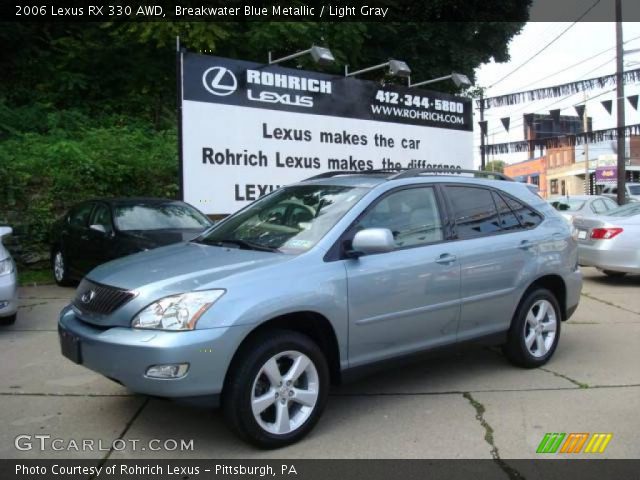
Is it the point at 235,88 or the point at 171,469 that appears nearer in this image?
the point at 171,469

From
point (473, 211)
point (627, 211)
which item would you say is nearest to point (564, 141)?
point (627, 211)

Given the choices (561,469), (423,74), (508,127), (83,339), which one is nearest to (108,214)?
(83,339)

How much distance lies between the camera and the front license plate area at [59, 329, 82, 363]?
3701 millimetres

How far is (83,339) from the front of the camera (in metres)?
3.65

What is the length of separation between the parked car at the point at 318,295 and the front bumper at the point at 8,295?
235 centimetres

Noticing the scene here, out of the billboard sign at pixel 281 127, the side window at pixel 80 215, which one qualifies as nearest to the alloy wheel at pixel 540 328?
the billboard sign at pixel 281 127

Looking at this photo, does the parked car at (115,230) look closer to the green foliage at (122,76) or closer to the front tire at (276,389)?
the green foliage at (122,76)

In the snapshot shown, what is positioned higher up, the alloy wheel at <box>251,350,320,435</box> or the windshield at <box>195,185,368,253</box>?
the windshield at <box>195,185,368,253</box>

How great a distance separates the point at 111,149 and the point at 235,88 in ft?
10.3

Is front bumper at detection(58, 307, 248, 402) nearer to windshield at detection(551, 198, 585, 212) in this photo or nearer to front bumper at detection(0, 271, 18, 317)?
front bumper at detection(0, 271, 18, 317)

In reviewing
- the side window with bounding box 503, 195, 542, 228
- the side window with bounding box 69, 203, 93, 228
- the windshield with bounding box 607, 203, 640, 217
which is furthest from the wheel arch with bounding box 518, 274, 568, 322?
the side window with bounding box 69, 203, 93, 228

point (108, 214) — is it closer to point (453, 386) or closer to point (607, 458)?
point (453, 386)

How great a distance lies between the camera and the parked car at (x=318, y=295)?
341 cm

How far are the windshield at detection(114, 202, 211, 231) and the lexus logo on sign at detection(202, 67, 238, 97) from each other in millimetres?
2188
